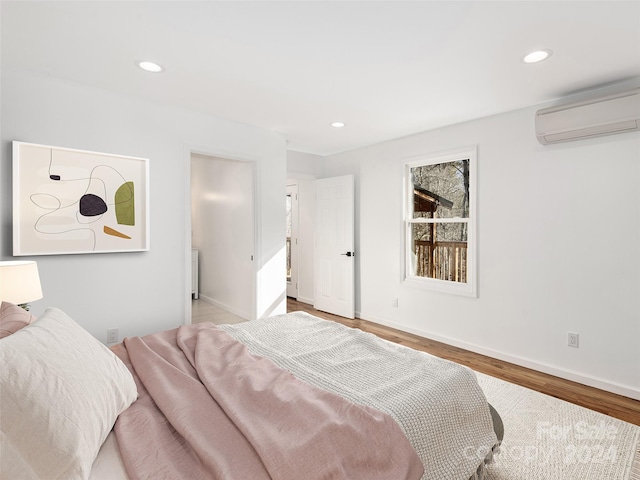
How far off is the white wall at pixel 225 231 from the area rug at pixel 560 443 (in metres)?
2.77

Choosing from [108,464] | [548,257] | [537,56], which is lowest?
[108,464]

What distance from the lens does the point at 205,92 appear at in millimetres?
2955

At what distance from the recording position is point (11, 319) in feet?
4.61

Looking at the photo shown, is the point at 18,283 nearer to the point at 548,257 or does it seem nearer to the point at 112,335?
the point at 112,335

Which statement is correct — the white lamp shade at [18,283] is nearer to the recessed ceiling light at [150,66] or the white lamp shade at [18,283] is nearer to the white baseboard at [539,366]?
the recessed ceiling light at [150,66]

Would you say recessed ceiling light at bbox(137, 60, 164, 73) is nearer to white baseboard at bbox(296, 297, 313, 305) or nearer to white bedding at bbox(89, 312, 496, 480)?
white bedding at bbox(89, 312, 496, 480)

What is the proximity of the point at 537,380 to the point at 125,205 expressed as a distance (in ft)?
12.5

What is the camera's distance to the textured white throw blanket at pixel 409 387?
1.35m

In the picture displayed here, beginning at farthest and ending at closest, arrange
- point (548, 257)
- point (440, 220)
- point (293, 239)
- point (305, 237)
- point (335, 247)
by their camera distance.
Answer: point (293, 239) → point (305, 237) → point (335, 247) → point (440, 220) → point (548, 257)

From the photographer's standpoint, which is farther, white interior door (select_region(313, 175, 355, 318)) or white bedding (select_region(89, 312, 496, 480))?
white interior door (select_region(313, 175, 355, 318))

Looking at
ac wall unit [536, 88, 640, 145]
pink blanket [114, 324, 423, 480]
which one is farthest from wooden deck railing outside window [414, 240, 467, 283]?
pink blanket [114, 324, 423, 480]

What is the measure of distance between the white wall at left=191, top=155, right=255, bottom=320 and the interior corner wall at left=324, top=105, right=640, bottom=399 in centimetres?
203

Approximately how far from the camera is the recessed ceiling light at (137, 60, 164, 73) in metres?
2.44

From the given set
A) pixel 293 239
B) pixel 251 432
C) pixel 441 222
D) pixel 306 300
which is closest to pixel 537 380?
pixel 441 222
